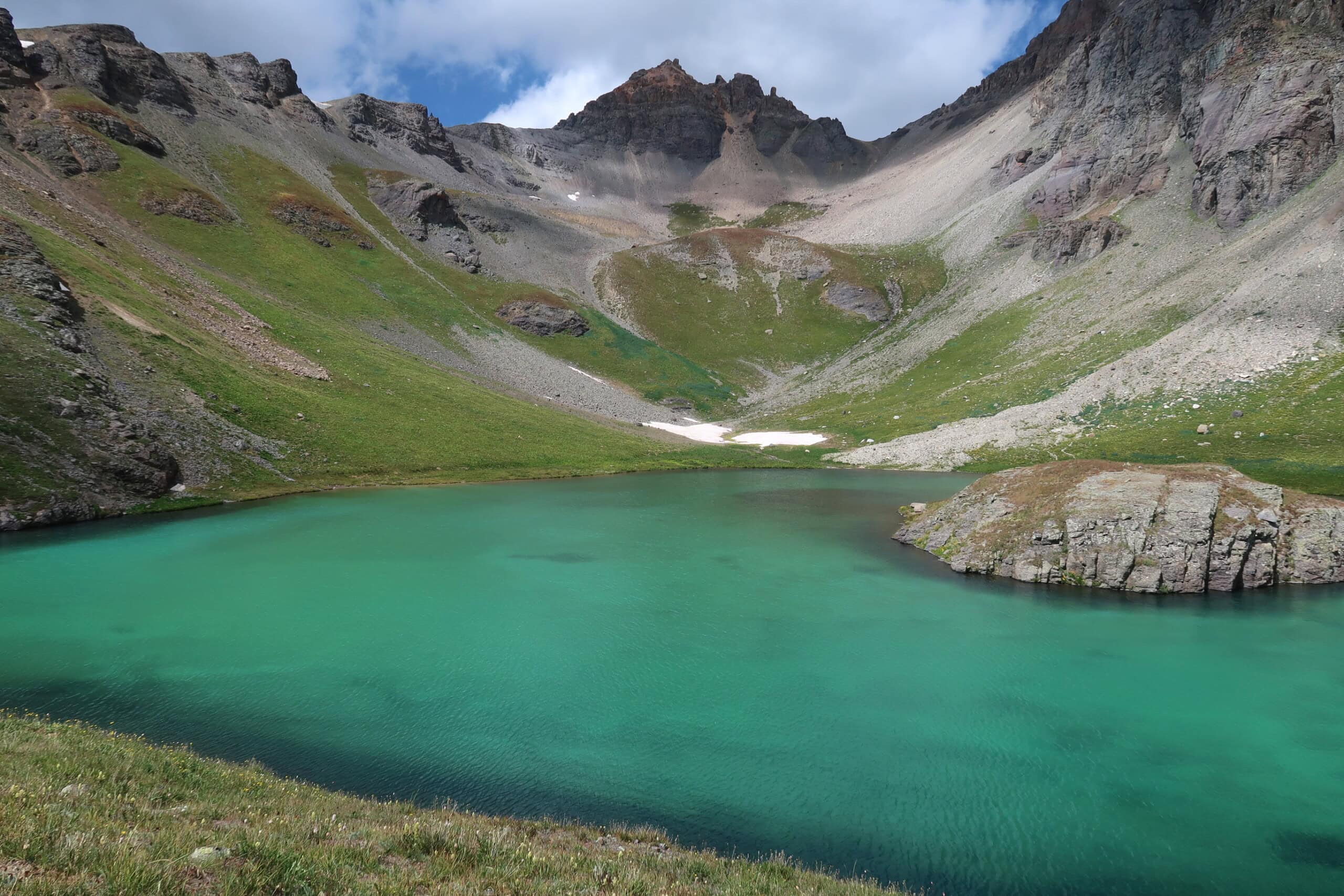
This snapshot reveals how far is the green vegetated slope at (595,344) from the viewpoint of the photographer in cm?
11612

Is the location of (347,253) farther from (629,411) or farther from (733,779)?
(733,779)

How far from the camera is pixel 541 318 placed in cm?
12281

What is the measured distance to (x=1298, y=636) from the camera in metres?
23.3

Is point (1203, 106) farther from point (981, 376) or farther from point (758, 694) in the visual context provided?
point (758, 694)

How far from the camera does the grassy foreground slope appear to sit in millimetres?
6332

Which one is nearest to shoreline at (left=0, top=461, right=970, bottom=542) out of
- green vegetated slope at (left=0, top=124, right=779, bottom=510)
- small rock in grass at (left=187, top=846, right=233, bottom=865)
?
green vegetated slope at (left=0, top=124, right=779, bottom=510)

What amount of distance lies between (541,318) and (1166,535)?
359ft

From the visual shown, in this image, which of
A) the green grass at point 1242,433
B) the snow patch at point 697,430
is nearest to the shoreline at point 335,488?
the green grass at point 1242,433

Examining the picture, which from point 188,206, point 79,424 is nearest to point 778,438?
point 79,424

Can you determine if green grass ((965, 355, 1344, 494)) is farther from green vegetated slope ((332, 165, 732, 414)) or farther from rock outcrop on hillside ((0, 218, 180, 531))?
rock outcrop on hillside ((0, 218, 180, 531))

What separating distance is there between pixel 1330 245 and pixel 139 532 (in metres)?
108

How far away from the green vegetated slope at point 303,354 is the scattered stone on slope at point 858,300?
2673 inches

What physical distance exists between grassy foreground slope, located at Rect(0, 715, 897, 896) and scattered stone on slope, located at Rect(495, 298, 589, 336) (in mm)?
112717

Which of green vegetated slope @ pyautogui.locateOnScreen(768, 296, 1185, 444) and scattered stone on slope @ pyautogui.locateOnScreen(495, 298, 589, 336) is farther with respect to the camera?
scattered stone on slope @ pyautogui.locateOnScreen(495, 298, 589, 336)
